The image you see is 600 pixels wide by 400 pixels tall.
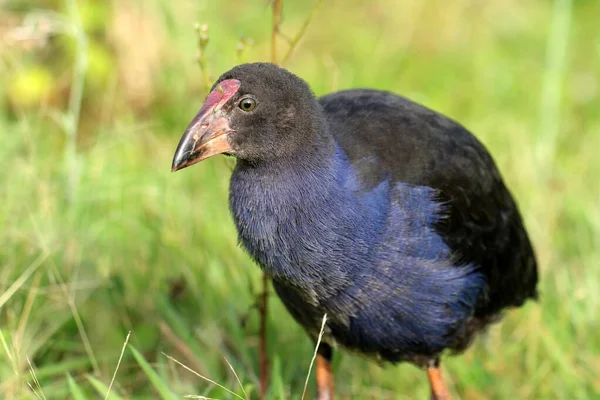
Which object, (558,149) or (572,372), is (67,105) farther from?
(572,372)

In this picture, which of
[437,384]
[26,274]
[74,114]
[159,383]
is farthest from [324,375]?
[74,114]

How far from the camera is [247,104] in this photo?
2672mm

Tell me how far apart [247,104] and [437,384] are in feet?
4.61

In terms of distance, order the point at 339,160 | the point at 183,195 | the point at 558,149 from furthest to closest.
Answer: the point at 558,149
the point at 183,195
the point at 339,160

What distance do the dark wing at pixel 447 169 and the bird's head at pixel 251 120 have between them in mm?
282

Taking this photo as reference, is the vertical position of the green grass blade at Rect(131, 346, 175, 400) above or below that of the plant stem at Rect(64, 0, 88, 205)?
below

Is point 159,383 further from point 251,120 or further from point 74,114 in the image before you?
point 74,114

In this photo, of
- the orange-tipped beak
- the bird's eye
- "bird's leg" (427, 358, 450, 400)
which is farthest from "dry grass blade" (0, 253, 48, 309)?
"bird's leg" (427, 358, 450, 400)

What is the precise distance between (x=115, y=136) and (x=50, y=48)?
144 cm

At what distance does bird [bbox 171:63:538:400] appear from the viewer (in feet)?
8.80

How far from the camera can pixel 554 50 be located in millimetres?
6000

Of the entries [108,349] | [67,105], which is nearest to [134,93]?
[67,105]

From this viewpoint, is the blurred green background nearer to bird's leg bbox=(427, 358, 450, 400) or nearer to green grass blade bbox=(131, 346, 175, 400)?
green grass blade bbox=(131, 346, 175, 400)

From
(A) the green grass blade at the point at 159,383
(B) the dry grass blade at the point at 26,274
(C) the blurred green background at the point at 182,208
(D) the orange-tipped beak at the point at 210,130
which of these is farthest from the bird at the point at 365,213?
(B) the dry grass blade at the point at 26,274
